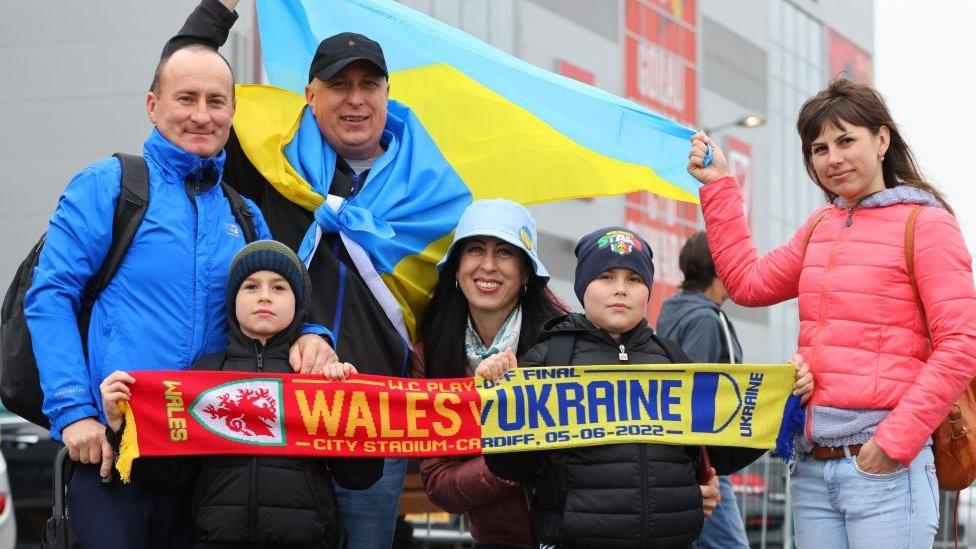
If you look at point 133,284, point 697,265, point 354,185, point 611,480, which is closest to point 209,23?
point 354,185

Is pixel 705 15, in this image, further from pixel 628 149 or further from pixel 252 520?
pixel 252 520

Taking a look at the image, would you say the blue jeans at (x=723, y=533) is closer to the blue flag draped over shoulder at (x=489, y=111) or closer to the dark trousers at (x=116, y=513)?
the blue flag draped over shoulder at (x=489, y=111)

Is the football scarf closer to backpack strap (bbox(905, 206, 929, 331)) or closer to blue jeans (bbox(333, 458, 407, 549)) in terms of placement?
blue jeans (bbox(333, 458, 407, 549))

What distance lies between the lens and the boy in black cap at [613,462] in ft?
14.1

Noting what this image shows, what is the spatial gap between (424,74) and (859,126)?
2.33 meters

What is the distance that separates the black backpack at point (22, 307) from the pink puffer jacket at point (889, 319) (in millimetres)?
2211

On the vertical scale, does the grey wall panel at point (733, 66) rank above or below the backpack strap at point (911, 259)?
above

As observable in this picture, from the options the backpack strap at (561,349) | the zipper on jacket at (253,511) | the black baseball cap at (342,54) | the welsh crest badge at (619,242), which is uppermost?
the black baseball cap at (342,54)

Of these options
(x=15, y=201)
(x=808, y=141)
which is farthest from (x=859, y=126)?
(x=15, y=201)

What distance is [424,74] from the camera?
6102 mm

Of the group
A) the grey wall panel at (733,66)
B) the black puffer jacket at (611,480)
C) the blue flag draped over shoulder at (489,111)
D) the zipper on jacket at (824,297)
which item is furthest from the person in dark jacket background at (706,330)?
the grey wall panel at (733,66)

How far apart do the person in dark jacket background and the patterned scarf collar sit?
197 cm

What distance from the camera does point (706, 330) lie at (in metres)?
6.80

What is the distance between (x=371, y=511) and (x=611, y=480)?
39.4 inches
